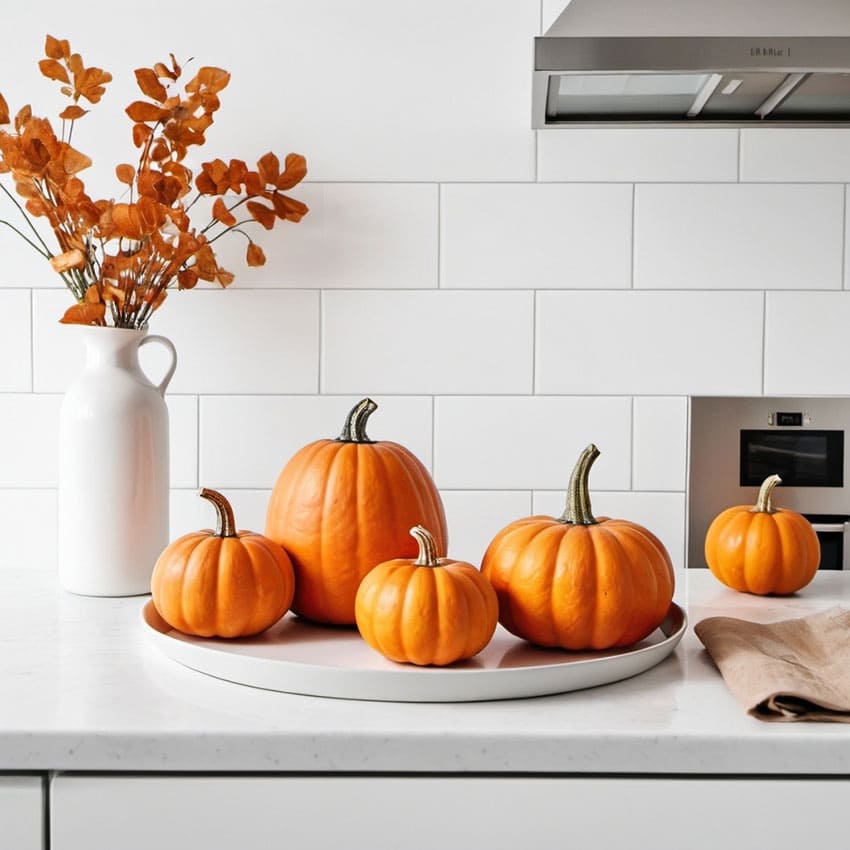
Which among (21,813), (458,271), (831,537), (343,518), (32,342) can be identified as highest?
(458,271)

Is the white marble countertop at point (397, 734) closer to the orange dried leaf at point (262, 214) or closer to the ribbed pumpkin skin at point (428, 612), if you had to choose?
the ribbed pumpkin skin at point (428, 612)

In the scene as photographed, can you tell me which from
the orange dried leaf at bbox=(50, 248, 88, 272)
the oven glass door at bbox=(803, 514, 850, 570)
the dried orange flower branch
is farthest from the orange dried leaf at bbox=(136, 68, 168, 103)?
the oven glass door at bbox=(803, 514, 850, 570)

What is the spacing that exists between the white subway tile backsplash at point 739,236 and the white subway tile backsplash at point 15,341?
96 centimetres

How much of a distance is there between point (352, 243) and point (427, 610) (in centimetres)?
88

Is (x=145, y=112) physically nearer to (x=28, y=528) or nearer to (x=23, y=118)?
(x=23, y=118)

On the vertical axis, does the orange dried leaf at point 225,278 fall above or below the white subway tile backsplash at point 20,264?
below

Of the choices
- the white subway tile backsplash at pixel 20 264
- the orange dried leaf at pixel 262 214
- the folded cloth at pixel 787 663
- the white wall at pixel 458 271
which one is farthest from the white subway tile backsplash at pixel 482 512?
the white subway tile backsplash at pixel 20 264

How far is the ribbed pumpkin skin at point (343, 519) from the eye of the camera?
0.93 meters

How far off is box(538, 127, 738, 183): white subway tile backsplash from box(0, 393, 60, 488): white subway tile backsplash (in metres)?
0.87

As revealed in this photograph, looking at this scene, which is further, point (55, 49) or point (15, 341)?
point (15, 341)

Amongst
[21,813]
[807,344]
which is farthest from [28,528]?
[807,344]

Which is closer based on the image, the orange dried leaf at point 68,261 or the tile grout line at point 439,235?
the orange dried leaf at point 68,261

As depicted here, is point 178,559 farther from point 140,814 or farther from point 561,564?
point 561,564

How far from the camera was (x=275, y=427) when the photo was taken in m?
1.57
